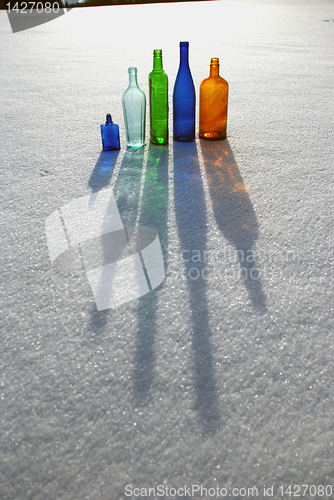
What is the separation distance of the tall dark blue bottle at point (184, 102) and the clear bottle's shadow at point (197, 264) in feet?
0.16

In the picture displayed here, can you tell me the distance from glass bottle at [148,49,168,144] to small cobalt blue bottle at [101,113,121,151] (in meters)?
0.14

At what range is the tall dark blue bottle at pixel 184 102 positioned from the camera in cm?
121

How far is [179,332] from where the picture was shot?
0.63m

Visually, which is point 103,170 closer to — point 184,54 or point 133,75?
point 133,75

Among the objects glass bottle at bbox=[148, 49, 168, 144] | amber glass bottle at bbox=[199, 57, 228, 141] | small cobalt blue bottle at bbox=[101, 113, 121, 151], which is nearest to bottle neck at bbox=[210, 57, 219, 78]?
amber glass bottle at bbox=[199, 57, 228, 141]

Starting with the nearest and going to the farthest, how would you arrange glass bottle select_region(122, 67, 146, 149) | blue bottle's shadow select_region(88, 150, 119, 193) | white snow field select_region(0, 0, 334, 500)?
white snow field select_region(0, 0, 334, 500), blue bottle's shadow select_region(88, 150, 119, 193), glass bottle select_region(122, 67, 146, 149)

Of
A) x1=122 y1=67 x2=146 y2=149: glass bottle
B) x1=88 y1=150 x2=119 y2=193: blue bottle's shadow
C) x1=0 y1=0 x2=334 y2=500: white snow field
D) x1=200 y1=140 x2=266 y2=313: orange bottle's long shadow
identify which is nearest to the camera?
x1=0 y1=0 x2=334 y2=500: white snow field

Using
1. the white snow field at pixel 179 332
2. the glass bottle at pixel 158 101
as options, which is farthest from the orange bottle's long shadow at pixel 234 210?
the glass bottle at pixel 158 101

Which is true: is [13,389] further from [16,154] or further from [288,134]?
[288,134]

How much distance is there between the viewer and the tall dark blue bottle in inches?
47.8

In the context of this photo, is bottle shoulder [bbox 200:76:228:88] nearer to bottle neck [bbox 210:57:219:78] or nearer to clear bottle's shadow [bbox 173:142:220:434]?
bottle neck [bbox 210:57:219:78]

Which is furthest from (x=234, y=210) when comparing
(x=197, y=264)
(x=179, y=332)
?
(x=179, y=332)

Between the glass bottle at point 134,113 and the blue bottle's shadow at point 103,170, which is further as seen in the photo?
the glass bottle at point 134,113

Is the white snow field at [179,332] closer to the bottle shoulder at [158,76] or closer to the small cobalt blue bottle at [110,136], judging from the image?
the small cobalt blue bottle at [110,136]
